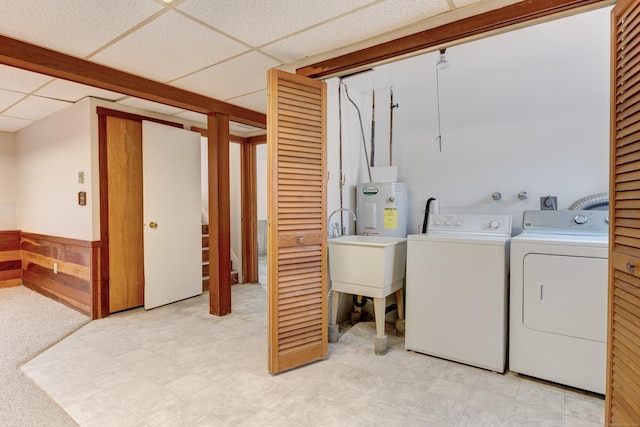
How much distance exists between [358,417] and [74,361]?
208cm

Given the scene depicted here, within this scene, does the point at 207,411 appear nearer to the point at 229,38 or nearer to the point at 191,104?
the point at 229,38

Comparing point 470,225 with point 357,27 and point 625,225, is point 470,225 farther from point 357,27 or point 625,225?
point 357,27

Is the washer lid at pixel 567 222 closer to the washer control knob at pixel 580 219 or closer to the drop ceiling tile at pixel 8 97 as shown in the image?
the washer control knob at pixel 580 219

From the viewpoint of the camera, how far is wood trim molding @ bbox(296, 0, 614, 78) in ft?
5.43

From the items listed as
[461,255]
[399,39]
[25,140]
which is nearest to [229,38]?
[399,39]

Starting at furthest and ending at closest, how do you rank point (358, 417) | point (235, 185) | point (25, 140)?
point (235, 185) < point (25, 140) < point (358, 417)

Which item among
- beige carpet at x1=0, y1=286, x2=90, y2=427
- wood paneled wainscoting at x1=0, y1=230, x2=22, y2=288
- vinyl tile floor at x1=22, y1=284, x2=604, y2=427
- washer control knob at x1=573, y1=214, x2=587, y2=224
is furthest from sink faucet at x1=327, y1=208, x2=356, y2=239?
wood paneled wainscoting at x1=0, y1=230, x2=22, y2=288

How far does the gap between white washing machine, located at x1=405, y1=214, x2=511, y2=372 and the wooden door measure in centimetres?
287

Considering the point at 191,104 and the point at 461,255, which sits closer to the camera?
the point at 461,255

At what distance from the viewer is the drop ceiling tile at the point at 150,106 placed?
3.36 meters

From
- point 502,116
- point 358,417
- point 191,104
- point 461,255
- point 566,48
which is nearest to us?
point 358,417

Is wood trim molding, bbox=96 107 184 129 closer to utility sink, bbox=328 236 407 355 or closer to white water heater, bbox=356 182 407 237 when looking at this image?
white water heater, bbox=356 182 407 237

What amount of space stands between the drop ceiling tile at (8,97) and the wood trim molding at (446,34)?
270cm

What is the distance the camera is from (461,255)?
2.32m
